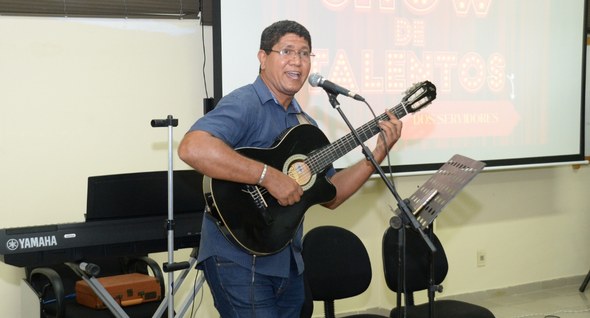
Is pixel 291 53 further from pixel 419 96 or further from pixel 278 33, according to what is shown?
pixel 419 96

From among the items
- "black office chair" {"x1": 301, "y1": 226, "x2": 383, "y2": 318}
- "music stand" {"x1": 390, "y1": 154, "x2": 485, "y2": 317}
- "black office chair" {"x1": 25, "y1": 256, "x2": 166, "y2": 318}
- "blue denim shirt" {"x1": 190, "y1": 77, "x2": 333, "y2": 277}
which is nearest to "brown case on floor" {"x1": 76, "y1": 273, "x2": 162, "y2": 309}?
"black office chair" {"x1": 25, "y1": 256, "x2": 166, "y2": 318}

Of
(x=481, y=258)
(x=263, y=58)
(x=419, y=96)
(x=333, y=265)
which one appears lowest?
(x=481, y=258)

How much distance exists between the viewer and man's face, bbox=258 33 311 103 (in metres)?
2.42

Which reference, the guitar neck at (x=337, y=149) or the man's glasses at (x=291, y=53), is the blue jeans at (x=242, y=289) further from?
the man's glasses at (x=291, y=53)

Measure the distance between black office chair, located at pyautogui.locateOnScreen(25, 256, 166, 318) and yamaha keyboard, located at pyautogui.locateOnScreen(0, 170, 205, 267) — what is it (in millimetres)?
335

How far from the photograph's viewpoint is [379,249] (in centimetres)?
461

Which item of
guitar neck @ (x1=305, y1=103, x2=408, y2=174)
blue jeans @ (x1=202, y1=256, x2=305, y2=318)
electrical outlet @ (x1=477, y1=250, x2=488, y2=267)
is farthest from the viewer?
electrical outlet @ (x1=477, y1=250, x2=488, y2=267)

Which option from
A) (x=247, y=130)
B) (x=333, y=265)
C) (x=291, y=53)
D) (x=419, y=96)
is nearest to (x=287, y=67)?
(x=291, y=53)

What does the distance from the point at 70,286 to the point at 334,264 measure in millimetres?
1287

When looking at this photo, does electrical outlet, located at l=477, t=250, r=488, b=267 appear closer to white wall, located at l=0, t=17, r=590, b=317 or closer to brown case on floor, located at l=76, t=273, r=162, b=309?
white wall, located at l=0, t=17, r=590, b=317

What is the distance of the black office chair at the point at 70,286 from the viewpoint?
3098 millimetres

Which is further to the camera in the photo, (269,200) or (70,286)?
(70,286)

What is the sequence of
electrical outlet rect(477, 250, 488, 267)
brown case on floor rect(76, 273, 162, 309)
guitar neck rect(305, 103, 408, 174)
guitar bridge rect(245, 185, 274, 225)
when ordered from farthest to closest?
electrical outlet rect(477, 250, 488, 267), brown case on floor rect(76, 273, 162, 309), guitar neck rect(305, 103, 408, 174), guitar bridge rect(245, 185, 274, 225)

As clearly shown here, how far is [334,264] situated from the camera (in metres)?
3.36
